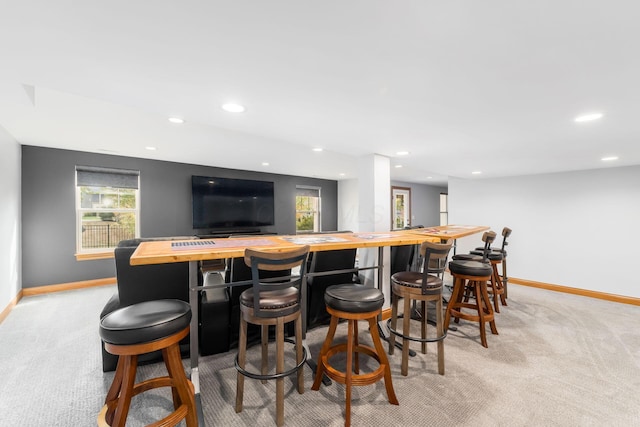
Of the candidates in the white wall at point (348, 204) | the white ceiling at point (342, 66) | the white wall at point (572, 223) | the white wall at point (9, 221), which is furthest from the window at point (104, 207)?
the white wall at point (572, 223)

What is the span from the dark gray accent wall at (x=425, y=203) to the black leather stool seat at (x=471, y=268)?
5.73 metres

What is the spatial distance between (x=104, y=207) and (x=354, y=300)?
16.9 feet

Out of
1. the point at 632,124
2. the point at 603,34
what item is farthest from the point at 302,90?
the point at 632,124

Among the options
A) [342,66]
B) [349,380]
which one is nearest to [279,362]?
[349,380]

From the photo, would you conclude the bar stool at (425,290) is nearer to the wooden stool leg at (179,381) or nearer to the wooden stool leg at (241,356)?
the wooden stool leg at (241,356)

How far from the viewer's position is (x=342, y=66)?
1379mm

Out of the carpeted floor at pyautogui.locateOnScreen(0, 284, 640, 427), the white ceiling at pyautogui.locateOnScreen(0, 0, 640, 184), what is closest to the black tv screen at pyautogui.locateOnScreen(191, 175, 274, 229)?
the white ceiling at pyautogui.locateOnScreen(0, 0, 640, 184)

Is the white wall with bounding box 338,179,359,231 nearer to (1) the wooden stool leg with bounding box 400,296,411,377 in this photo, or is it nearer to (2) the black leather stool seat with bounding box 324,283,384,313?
(1) the wooden stool leg with bounding box 400,296,411,377

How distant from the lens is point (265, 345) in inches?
65.9

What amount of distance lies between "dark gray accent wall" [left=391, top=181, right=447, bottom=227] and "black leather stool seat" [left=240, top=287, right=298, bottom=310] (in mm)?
7184

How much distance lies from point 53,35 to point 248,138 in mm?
2368

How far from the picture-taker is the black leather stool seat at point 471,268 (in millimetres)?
2525

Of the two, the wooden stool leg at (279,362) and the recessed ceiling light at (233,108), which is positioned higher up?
the recessed ceiling light at (233,108)

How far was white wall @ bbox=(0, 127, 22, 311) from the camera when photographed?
3095 mm
